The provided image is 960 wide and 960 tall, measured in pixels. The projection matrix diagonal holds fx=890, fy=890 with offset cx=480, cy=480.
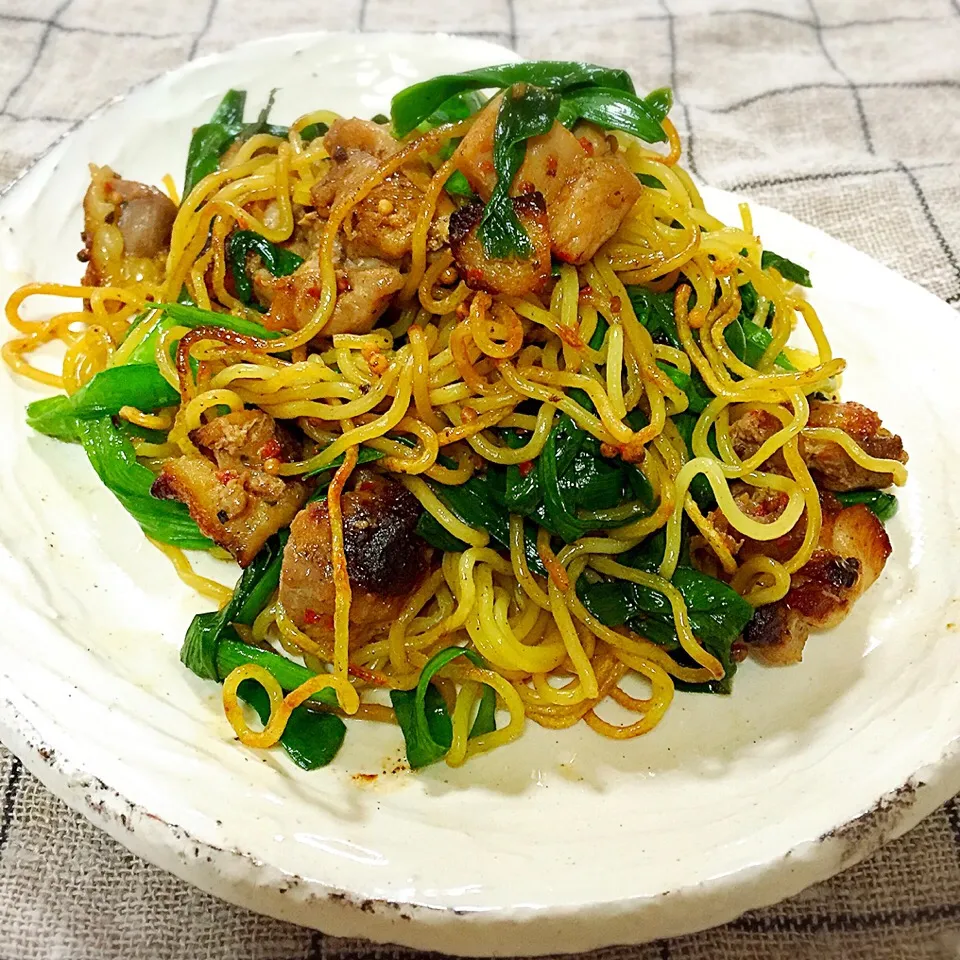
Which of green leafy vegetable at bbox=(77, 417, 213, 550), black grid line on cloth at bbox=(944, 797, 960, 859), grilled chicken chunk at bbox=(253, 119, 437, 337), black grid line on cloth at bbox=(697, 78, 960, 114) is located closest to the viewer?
A: grilled chicken chunk at bbox=(253, 119, 437, 337)

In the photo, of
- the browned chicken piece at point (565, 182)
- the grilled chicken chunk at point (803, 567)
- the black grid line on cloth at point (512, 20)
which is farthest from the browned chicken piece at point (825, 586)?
the black grid line on cloth at point (512, 20)

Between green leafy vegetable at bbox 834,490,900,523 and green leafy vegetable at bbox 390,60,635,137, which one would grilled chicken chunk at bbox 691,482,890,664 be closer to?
green leafy vegetable at bbox 834,490,900,523

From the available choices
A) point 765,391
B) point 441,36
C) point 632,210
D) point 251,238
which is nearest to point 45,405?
point 251,238

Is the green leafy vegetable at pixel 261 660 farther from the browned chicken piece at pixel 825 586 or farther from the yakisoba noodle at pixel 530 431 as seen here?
the browned chicken piece at pixel 825 586

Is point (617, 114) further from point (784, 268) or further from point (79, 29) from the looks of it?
point (79, 29)

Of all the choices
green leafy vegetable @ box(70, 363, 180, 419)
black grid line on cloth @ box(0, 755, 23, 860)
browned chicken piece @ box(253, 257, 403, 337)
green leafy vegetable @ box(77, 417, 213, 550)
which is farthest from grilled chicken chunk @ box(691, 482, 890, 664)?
black grid line on cloth @ box(0, 755, 23, 860)

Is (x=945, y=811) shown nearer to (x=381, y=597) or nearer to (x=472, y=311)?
(x=381, y=597)
